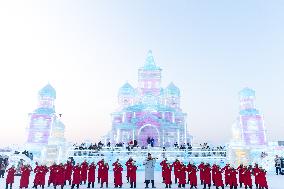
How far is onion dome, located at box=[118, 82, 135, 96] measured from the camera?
46219 millimetres

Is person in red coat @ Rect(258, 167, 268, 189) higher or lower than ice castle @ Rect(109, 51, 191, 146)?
lower

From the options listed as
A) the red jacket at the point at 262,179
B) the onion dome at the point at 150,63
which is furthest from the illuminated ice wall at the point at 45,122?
the red jacket at the point at 262,179

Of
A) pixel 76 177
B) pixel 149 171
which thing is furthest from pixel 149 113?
pixel 76 177

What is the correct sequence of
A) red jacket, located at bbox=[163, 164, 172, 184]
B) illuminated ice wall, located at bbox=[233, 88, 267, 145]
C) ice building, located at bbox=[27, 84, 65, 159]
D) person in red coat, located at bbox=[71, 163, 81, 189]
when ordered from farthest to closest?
illuminated ice wall, located at bbox=[233, 88, 267, 145], ice building, located at bbox=[27, 84, 65, 159], person in red coat, located at bbox=[71, 163, 81, 189], red jacket, located at bbox=[163, 164, 172, 184]

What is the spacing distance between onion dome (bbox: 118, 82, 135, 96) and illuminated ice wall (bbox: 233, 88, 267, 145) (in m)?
18.1

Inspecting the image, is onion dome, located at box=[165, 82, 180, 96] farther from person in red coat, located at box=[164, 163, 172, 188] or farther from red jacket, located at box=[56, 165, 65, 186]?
red jacket, located at box=[56, 165, 65, 186]

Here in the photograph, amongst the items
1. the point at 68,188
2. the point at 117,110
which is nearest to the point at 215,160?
the point at 68,188

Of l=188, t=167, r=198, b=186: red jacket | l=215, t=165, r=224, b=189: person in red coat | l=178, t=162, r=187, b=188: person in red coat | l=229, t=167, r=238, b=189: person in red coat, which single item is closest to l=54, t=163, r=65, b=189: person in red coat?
l=178, t=162, r=187, b=188: person in red coat

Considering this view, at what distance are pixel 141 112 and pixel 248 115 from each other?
17527 millimetres

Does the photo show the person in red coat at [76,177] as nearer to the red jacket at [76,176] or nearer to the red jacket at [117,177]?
the red jacket at [76,176]

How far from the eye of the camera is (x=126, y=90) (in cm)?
4625

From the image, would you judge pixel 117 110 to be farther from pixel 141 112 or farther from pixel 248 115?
pixel 248 115

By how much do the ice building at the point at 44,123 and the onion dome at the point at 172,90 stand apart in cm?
1812

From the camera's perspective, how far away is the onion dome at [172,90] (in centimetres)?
4725
